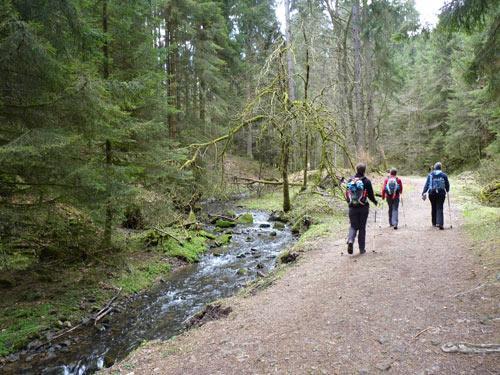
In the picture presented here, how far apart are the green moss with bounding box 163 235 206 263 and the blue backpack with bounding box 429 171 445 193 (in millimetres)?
7222

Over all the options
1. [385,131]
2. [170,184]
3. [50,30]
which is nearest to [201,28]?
[170,184]

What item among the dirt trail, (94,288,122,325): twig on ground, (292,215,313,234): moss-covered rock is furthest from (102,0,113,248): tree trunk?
(292,215,313,234): moss-covered rock

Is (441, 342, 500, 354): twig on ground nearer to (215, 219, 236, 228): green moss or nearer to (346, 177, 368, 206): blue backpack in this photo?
(346, 177, 368, 206): blue backpack

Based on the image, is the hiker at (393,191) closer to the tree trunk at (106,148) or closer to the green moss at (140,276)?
the green moss at (140,276)

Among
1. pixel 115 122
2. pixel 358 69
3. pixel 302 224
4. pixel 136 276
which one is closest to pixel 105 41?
pixel 115 122

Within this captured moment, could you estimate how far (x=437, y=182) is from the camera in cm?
970

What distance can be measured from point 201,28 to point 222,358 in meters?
23.2

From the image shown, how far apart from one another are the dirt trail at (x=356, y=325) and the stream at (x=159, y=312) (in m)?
0.98

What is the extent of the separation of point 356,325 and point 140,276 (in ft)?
21.1

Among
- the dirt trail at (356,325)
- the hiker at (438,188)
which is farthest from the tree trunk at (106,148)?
the hiker at (438,188)

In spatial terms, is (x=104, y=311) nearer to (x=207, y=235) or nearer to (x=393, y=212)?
(x=207, y=235)

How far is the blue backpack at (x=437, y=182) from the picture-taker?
9648 mm

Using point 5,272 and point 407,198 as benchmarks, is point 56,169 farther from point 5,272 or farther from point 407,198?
point 407,198

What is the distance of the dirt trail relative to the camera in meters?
4.29
